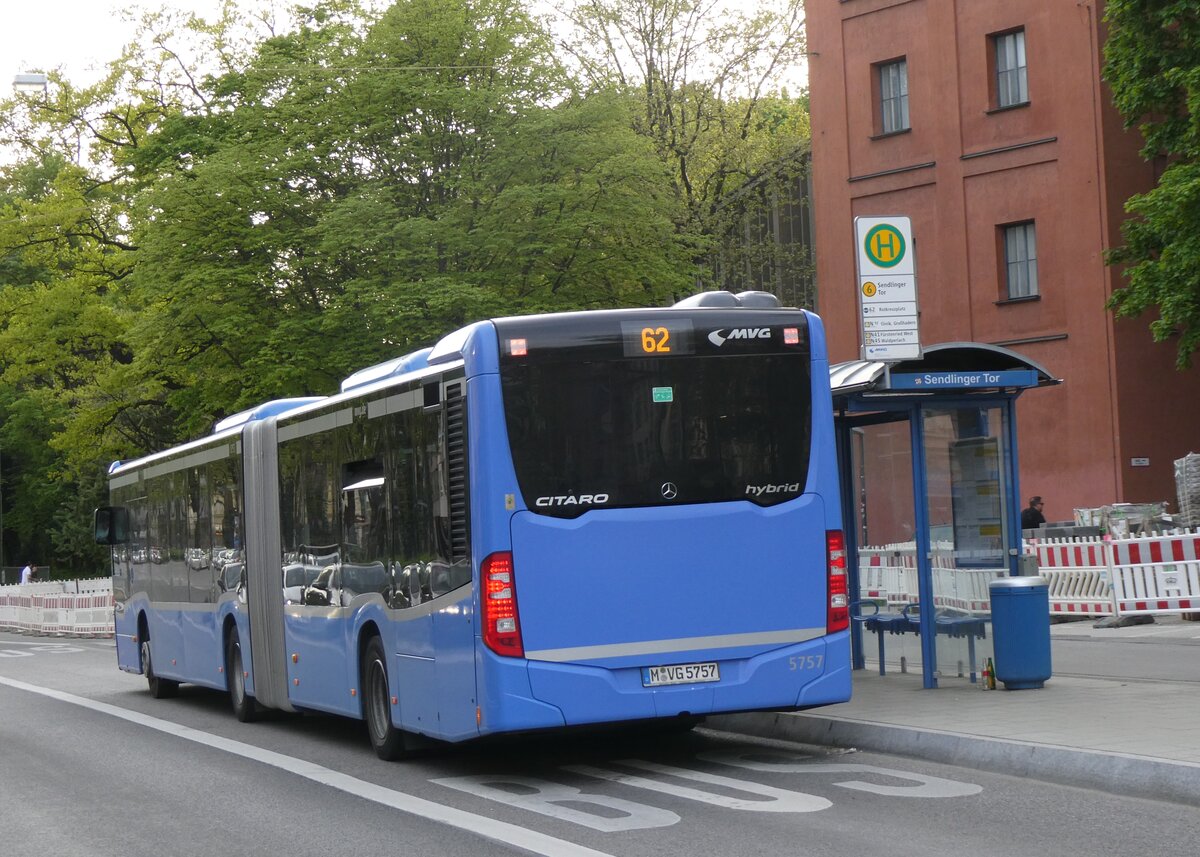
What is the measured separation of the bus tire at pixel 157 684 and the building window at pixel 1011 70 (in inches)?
887

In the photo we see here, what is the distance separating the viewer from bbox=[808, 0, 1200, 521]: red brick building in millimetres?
35344

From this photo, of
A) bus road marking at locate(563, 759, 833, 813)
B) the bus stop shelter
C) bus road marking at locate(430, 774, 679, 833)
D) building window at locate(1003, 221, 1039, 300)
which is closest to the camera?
bus road marking at locate(430, 774, 679, 833)

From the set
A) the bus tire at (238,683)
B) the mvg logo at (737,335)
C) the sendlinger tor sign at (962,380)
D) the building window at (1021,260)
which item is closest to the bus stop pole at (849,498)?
the sendlinger tor sign at (962,380)

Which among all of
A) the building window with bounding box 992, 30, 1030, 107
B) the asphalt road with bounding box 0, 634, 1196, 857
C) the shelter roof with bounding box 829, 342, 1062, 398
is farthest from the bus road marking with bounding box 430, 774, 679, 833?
the building window with bounding box 992, 30, 1030, 107

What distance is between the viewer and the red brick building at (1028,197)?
1391 inches

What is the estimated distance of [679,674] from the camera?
11242 mm

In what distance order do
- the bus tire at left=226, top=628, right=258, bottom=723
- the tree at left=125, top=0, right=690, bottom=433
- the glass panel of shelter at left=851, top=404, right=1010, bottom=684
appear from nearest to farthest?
the glass panel of shelter at left=851, top=404, right=1010, bottom=684, the bus tire at left=226, top=628, right=258, bottom=723, the tree at left=125, top=0, right=690, bottom=433

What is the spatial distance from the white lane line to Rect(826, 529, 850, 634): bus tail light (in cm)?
294

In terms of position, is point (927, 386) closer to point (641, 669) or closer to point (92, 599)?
point (641, 669)

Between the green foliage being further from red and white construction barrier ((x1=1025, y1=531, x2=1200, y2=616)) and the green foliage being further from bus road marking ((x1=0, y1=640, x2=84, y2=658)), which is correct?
red and white construction barrier ((x1=1025, y1=531, x2=1200, y2=616))

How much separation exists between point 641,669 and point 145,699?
11970 mm

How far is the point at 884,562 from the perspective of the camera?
20859 mm

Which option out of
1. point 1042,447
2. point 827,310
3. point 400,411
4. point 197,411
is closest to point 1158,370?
point 1042,447

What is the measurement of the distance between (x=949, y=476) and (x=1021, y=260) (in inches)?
900
